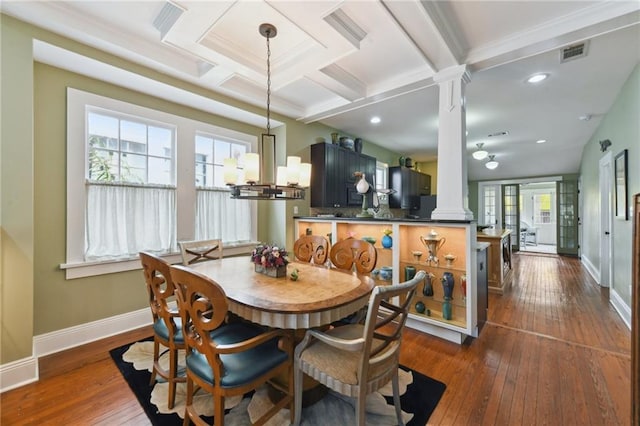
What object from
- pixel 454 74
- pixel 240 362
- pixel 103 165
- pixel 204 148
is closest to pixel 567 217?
pixel 454 74

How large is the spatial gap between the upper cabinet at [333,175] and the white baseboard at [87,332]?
282 cm

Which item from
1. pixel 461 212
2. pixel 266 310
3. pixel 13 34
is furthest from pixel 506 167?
pixel 13 34

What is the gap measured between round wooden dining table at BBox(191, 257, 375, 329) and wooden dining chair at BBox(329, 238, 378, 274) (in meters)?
0.26

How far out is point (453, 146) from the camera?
2.72m

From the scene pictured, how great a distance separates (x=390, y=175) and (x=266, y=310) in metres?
5.33

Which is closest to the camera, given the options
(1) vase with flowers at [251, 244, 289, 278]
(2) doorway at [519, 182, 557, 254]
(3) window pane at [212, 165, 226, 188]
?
(1) vase with flowers at [251, 244, 289, 278]

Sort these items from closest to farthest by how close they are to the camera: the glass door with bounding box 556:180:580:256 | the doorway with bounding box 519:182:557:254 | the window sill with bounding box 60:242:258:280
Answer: the window sill with bounding box 60:242:258:280 < the glass door with bounding box 556:180:580:256 < the doorway with bounding box 519:182:557:254

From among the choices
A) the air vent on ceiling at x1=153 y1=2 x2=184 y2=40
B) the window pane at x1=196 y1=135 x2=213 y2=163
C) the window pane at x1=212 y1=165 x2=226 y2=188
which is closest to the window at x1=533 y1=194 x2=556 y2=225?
the window pane at x1=212 y1=165 x2=226 y2=188

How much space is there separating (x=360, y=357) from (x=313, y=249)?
5.24 ft

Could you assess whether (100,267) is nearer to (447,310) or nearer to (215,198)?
(215,198)

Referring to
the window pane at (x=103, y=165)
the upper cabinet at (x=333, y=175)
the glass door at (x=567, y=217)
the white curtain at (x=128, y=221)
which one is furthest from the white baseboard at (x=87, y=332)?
the glass door at (x=567, y=217)

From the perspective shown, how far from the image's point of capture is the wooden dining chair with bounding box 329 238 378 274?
94.4 inches

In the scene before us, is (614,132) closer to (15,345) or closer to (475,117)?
(475,117)

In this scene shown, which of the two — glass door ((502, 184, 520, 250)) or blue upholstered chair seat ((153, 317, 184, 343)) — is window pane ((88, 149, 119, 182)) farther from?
glass door ((502, 184, 520, 250))
